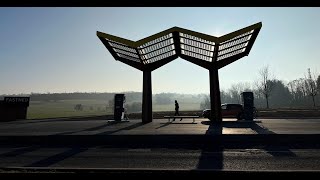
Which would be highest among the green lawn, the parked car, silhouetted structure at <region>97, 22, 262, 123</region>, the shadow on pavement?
silhouetted structure at <region>97, 22, 262, 123</region>

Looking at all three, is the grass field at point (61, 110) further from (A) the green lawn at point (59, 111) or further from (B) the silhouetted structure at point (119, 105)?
(B) the silhouetted structure at point (119, 105)

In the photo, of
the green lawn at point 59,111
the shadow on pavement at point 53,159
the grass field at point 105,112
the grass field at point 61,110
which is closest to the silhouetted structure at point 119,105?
the grass field at point 105,112

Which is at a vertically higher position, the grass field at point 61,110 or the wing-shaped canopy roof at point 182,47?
the wing-shaped canopy roof at point 182,47

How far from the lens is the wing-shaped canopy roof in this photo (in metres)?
20.1

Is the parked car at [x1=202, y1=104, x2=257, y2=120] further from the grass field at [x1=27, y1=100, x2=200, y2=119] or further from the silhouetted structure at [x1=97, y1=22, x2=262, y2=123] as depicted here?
the grass field at [x1=27, y1=100, x2=200, y2=119]

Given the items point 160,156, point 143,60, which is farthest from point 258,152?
point 143,60

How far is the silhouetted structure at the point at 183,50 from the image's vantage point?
800 inches

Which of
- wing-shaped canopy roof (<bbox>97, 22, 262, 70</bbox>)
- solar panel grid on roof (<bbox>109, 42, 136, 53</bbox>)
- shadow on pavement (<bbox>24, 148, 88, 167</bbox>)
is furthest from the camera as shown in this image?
solar panel grid on roof (<bbox>109, 42, 136, 53</bbox>)

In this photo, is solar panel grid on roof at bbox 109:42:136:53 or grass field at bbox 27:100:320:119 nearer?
solar panel grid on roof at bbox 109:42:136:53

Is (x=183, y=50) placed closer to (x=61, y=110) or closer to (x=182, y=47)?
(x=182, y=47)

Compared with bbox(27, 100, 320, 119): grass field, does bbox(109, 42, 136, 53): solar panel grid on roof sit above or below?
above

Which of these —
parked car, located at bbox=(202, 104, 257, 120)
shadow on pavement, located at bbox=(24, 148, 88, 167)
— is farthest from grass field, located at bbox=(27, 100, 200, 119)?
shadow on pavement, located at bbox=(24, 148, 88, 167)

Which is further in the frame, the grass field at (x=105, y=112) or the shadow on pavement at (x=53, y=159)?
the grass field at (x=105, y=112)
